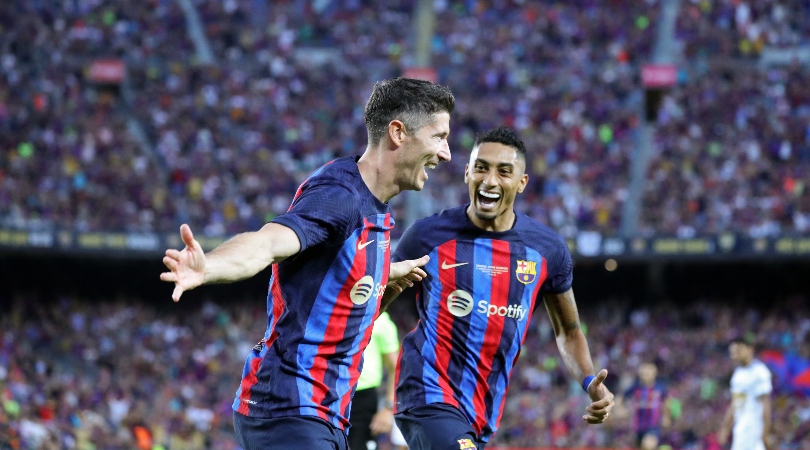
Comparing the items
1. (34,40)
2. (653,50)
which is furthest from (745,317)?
(34,40)

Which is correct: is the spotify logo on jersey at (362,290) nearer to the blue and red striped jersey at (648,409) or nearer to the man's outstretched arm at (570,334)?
the man's outstretched arm at (570,334)

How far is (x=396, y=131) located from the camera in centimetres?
401

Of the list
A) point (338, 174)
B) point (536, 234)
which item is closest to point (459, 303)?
point (536, 234)

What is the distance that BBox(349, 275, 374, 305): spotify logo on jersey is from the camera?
385 centimetres

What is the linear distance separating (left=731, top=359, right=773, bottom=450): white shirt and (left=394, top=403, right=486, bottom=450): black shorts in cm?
586

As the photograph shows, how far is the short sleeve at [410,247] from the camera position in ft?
18.9

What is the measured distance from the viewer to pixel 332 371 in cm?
386

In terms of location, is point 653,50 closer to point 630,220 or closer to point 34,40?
point 630,220

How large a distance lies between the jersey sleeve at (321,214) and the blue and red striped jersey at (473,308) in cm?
200

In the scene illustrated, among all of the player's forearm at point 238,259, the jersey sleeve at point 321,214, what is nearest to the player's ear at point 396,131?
the jersey sleeve at point 321,214

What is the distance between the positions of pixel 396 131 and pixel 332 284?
71 centimetres

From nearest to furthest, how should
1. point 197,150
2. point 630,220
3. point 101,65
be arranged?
point 630,220 < point 197,150 < point 101,65

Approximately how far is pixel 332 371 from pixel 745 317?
1917 cm

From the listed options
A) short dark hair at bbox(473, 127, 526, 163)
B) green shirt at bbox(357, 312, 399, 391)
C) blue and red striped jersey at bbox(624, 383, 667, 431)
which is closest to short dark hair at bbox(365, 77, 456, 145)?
short dark hair at bbox(473, 127, 526, 163)
